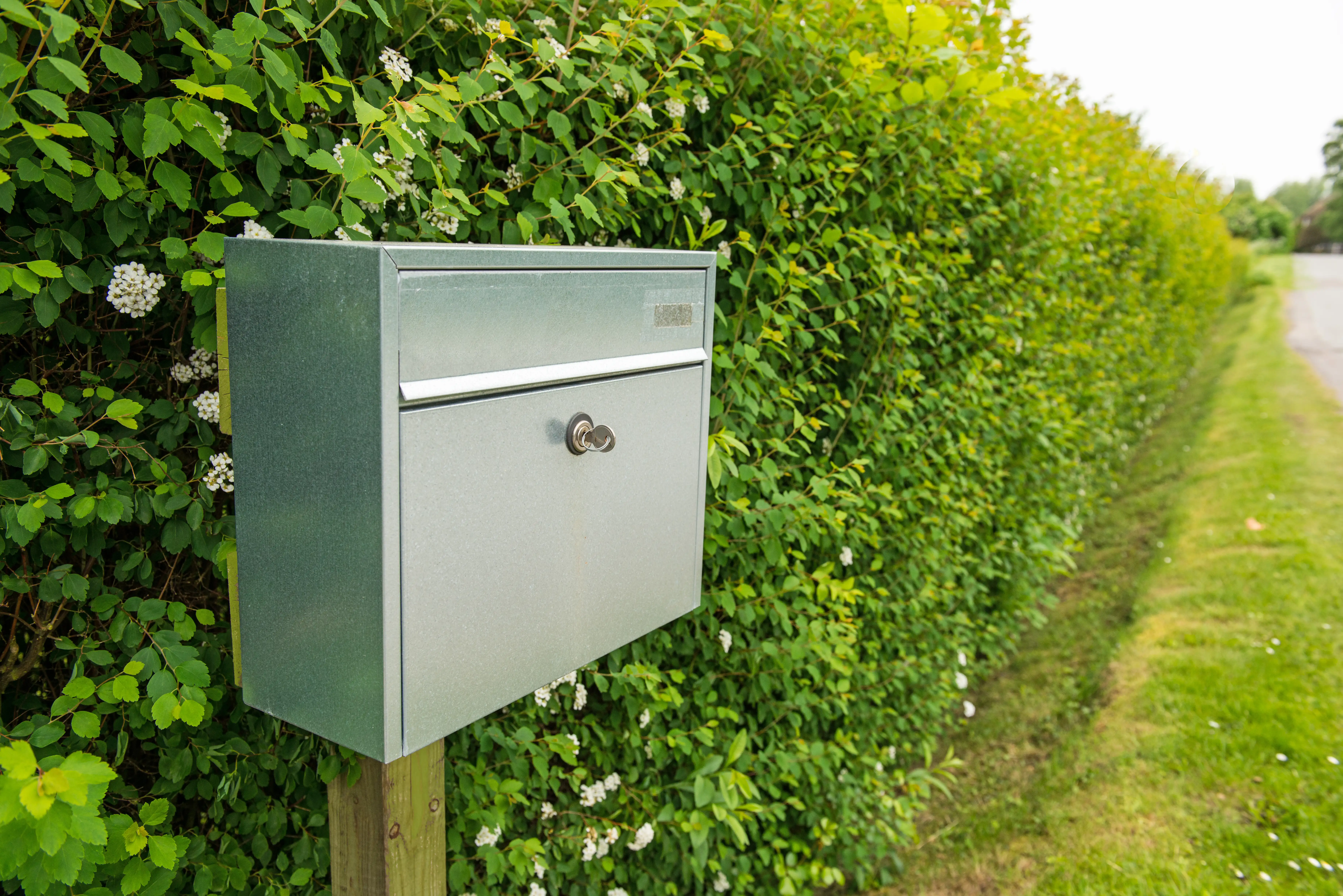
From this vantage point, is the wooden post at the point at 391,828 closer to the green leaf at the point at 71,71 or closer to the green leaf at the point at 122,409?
the green leaf at the point at 122,409

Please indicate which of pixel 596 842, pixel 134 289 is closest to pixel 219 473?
pixel 134 289

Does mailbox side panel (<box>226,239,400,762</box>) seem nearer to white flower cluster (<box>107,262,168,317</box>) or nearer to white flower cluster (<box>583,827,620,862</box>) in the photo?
white flower cluster (<box>107,262,168,317</box>)

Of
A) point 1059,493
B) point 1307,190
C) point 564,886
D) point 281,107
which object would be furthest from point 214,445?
point 1307,190

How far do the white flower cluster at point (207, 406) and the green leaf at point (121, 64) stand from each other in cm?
48

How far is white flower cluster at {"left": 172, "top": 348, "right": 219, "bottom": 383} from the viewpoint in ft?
4.95

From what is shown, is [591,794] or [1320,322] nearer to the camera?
[591,794]

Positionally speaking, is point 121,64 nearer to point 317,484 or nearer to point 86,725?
point 317,484

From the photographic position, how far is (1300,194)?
88312 millimetres

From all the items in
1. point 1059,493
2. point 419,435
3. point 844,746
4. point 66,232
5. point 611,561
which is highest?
point 66,232

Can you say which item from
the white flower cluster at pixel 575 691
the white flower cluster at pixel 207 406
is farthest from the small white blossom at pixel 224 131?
the white flower cluster at pixel 575 691

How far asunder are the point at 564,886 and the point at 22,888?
122 cm

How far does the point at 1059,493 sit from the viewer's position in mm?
5453

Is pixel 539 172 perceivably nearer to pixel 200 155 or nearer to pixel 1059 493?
pixel 200 155

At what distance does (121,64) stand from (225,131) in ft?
0.61
